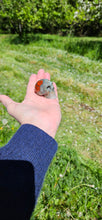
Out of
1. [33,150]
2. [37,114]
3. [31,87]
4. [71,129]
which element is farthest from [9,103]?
[71,129]

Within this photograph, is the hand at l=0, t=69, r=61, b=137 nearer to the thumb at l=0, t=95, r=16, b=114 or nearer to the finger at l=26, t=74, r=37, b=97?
the thumb at l=0, t=95, r=16, b=114

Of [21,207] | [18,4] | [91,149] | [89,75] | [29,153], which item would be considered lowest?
[91,149]

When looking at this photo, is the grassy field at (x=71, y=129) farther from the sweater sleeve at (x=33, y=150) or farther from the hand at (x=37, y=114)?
the sweater sleeve at (x=33, y=150)

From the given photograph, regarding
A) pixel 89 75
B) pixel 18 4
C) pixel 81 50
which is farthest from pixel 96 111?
pixel 18 4

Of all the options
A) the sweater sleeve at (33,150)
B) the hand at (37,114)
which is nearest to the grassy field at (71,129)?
the hand at (37,114)

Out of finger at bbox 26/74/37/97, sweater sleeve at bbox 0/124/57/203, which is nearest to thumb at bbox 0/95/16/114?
finger at bbox 26/74/37/97

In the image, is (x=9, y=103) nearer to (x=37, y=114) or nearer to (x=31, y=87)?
(x=37, y=114)

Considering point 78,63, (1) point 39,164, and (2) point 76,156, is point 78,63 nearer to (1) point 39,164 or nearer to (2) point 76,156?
(2) point 76,156
